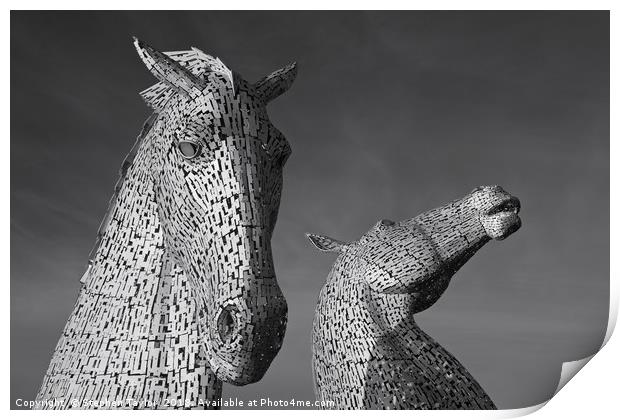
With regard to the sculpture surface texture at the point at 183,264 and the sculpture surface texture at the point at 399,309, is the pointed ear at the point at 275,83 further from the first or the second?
the sculpture surface texture at the point at 399,309

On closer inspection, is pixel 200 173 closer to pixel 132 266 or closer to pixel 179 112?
pixel 179 112

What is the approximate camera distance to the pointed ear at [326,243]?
283 centimetres

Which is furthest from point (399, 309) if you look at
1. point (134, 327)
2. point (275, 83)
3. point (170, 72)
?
point (170, 72)

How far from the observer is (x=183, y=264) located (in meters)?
1.46

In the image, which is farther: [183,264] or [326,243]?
[326,243]

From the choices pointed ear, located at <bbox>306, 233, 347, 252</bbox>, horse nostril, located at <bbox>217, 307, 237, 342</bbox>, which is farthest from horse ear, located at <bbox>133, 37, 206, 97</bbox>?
pointed ear, located at <bbox>306, 233, 347, 252</bbox>

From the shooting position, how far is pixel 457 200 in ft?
9.27

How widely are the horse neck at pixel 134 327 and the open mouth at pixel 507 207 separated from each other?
1582 millimetres

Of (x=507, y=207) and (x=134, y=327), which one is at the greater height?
(x=507, y=207)

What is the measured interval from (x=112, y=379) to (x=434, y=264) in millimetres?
1468

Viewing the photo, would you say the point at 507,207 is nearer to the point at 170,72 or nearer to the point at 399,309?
the point at 399,309

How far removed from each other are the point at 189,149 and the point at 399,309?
1.35 metres

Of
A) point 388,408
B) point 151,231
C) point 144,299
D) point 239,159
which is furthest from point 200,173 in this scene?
point 388,408

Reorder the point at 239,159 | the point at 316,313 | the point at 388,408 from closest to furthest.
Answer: the point at 239,159, the point at 388,408, the point at 316,313
